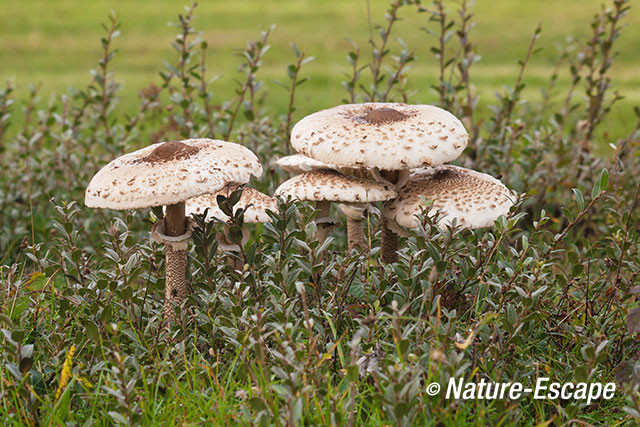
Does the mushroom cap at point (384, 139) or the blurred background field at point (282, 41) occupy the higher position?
the mushroom cap at point (384, 139)

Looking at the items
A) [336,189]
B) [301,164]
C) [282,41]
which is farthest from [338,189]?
[282,41]

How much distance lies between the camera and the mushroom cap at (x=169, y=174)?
2658 mm

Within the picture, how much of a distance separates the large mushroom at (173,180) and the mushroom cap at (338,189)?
39 cm

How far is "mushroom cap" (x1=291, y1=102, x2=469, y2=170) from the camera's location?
120 inches

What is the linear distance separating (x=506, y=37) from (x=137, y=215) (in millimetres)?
13792

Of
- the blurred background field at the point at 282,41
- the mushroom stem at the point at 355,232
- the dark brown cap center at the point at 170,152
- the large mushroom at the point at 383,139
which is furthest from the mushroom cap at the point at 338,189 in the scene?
the blurred background field at the point at 282,41

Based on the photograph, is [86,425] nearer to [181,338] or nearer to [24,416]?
[24,416]

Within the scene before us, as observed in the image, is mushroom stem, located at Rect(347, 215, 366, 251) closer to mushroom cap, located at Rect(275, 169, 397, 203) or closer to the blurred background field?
mushroom cap, located at Rect(275, 169, 397, 203)

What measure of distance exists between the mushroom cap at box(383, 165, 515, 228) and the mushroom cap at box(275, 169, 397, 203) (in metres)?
0.12

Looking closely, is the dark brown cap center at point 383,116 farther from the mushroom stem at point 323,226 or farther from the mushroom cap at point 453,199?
the mushroom stem at point 323,226

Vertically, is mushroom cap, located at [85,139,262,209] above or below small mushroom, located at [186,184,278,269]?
above

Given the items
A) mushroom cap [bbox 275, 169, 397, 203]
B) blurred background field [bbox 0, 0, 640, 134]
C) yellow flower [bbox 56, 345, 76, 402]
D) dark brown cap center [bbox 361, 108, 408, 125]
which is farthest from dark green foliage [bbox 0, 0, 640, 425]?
blurred background field [bbox 0, 0, 640, 134]

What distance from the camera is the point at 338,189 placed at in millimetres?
3232

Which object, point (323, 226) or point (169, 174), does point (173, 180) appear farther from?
point (323, 226)
